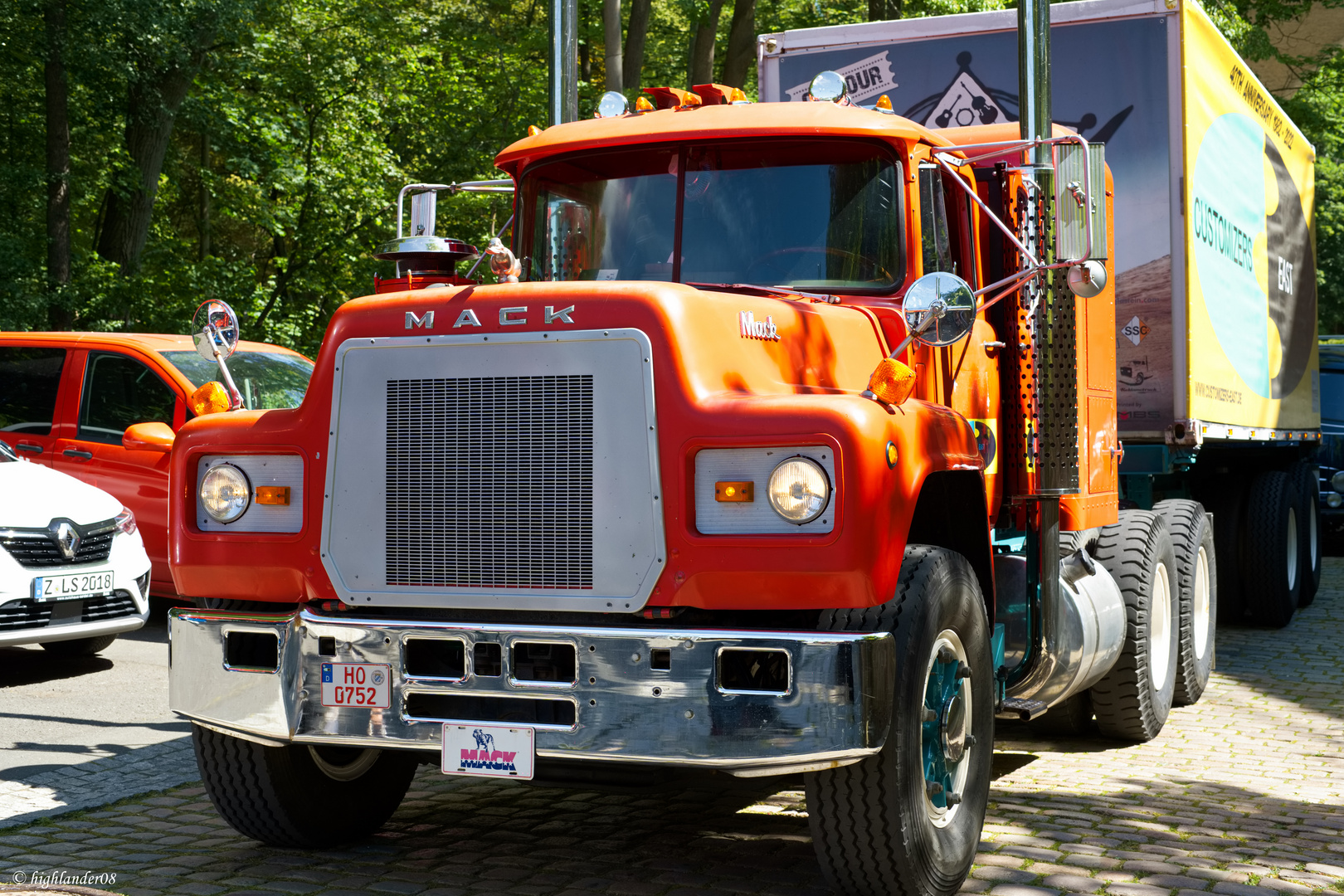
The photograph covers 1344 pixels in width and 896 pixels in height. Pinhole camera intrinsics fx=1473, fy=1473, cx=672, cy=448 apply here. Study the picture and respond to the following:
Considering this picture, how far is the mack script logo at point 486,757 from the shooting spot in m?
4.33

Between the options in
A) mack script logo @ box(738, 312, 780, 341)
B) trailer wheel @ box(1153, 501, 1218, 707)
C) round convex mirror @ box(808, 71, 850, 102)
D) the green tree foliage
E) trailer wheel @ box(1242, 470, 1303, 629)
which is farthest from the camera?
the green tree foliage

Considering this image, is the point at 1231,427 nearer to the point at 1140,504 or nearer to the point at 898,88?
the point at 1140,504

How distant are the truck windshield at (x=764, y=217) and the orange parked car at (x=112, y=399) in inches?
225

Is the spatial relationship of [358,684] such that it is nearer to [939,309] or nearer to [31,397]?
[939,309]

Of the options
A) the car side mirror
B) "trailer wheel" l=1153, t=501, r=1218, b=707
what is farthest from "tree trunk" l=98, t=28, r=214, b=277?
"trailer wheel" l=1153, t=501, r=1218, b=707

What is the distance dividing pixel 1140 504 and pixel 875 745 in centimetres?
541

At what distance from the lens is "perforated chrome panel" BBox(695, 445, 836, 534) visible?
4121 mm

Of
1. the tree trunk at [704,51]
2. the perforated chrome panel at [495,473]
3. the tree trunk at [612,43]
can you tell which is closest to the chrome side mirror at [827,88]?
the perforated chrome panel at [495,473]

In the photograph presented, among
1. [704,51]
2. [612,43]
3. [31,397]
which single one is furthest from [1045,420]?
[704,51]

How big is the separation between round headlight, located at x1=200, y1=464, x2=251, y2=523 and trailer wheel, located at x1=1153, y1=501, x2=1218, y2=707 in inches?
209

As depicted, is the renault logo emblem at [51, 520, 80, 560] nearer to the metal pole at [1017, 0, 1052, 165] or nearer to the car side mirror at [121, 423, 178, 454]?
the car side mirror at [121, 423, 178, 454]

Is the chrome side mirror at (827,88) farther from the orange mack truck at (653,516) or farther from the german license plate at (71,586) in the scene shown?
the german license plate at (71,586)

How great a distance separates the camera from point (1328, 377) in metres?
17.5

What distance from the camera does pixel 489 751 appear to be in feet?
14.3
